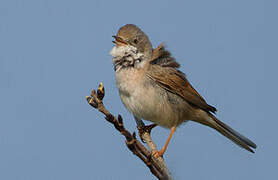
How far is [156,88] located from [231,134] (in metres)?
1.31

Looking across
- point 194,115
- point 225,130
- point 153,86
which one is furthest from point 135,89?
point 225,130

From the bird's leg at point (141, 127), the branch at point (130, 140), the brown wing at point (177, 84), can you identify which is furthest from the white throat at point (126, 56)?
the branch at point (130, 140)

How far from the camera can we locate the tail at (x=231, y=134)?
16.9ft

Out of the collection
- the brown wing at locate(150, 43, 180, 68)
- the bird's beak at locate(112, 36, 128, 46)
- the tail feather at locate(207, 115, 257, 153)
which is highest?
the bird's beak at locate(112, 36, 128, 46)

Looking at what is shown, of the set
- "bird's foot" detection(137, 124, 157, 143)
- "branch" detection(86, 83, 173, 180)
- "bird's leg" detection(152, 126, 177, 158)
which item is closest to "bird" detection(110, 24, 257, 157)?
"bird's leg" detection(152, 126, 177, 158)

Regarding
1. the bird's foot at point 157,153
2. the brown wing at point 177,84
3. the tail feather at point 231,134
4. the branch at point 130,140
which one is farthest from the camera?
the tail feather at point 231,134

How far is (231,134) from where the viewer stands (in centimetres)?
536

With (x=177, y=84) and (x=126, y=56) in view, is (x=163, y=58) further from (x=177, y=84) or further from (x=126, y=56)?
(x=126, y=56)

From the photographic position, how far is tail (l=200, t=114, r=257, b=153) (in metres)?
5.16

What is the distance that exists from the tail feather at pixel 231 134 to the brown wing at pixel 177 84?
179 millimetres

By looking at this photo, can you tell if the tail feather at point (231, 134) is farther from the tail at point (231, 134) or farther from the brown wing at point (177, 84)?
the brown wing at point (177, 84)

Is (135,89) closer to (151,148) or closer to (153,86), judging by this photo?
(153,86)

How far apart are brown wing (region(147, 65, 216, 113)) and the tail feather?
0.18 meters

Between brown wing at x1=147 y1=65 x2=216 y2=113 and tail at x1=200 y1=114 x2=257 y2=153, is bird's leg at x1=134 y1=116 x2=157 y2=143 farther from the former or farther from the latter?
tail at x1=200 y1=114 x2=257 y2=153
